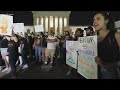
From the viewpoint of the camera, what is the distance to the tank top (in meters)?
5.89

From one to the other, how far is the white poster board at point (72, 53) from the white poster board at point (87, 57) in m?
0.09

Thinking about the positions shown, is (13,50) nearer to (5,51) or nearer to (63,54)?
(5,51)

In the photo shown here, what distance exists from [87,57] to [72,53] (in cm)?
37

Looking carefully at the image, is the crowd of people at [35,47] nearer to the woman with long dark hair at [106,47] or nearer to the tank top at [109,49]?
the woman with long dark hair at [106,47]

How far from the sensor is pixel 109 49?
19.7 ft

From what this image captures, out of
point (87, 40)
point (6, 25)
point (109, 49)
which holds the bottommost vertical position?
point (109, 49)

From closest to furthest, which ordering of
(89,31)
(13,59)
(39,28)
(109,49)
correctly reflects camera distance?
(109,49)
(89,31)
(39,28)
(13,59)

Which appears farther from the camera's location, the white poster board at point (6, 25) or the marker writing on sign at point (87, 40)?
the white poster board at point (6, 25)

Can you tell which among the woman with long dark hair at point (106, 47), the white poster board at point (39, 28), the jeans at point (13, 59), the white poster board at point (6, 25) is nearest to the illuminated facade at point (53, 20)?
the white poster board at point (39, 28)

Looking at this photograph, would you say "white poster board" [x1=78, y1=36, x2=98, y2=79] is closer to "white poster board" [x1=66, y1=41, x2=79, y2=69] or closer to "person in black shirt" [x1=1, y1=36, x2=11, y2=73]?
"white poster board" [x1=66, y1=41, x2=79, y2=69]

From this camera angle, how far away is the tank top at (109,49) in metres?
5.89

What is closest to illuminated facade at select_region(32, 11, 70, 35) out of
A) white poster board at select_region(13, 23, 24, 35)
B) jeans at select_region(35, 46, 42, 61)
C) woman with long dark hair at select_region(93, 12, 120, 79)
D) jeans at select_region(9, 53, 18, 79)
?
white poster board at select_region(13, 23, 24, 35)

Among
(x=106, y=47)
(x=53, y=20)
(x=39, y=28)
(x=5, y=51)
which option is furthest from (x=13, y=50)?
(x=106, y=47)
